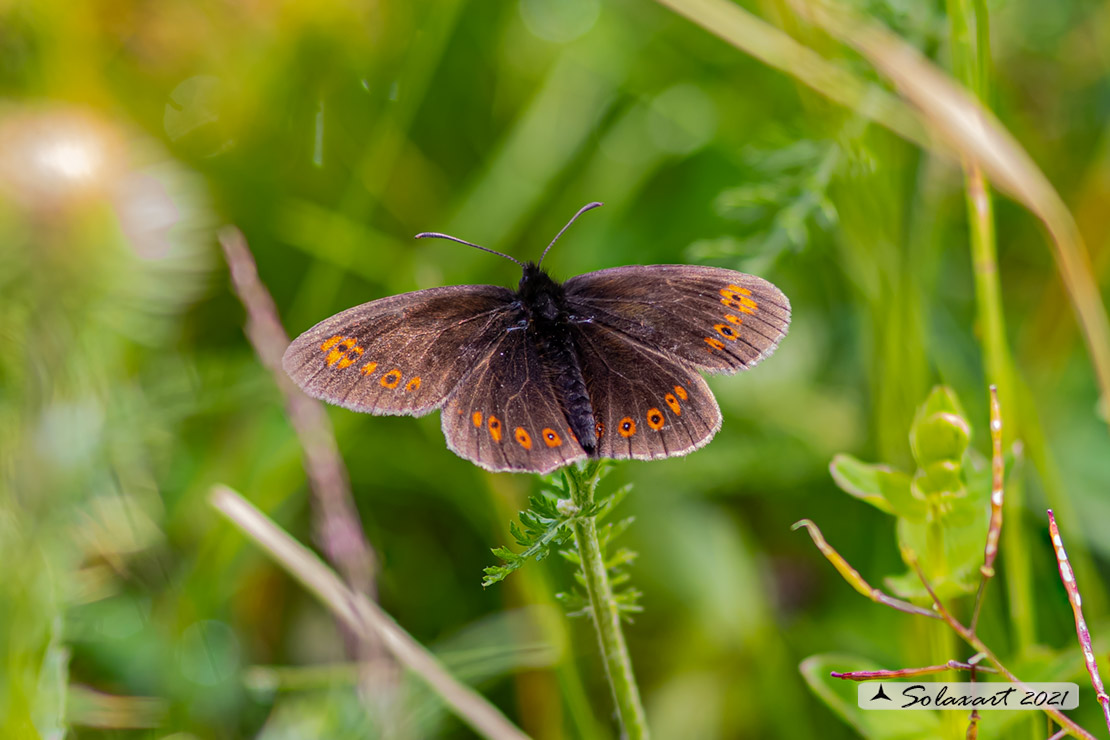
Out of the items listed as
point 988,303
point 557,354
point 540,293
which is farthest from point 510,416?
point 988,303

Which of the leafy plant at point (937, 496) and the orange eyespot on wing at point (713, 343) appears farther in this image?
the orange eyespot on wing at point (713, 343)

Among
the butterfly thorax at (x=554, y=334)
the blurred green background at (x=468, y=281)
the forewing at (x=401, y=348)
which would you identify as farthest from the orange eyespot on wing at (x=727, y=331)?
the forewing at (x=401, y=348)

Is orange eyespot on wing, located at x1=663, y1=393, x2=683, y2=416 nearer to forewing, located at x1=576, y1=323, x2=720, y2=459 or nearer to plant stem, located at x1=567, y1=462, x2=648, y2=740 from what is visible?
forewing, located at x1=576, y1=323, x2=720, y2=459

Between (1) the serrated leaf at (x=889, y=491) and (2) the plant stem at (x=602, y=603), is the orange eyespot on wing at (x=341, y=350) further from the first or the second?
(1) the serrated leaf at (x=889, y=491)

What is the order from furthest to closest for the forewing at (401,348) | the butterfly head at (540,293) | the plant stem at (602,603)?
the butterfly head at (540,293)
the forewing at (401,348)
the plant stem at (602,603)

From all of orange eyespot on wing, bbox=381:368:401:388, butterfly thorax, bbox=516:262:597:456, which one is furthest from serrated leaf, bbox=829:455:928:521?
orange eyespot on wing, bbox=381:368:401:388

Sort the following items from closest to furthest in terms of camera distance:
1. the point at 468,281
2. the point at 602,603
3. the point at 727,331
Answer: the point at 602,603
the point at 727,331
the point at 468,281

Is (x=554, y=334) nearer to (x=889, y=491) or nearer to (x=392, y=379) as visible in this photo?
(x=392, y=379)
